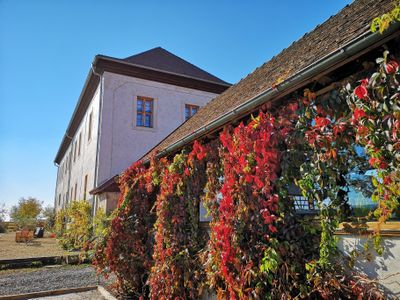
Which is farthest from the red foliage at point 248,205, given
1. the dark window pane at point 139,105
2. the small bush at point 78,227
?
the dark window pane at point 139,105

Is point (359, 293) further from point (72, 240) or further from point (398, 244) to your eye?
point (72, 240)

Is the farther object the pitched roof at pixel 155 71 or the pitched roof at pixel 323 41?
the pitched roof at pixel 155 71

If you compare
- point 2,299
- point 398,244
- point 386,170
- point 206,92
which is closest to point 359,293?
point 398,244

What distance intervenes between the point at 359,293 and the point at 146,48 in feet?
58.0

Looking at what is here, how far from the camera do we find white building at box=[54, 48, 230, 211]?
14.3 metres

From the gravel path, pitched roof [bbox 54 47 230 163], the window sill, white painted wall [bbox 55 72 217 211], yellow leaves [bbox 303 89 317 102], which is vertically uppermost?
pitched roof [bbox 54 47 230 163]

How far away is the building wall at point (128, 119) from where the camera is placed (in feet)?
47.1

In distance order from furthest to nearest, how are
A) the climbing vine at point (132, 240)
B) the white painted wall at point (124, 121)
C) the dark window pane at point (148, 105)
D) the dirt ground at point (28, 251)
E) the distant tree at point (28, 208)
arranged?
1. the distant tree at point (28, 208)
2. the dark window pane at point (148, 105)
3. the white painted wall at point (124, 121)
4. the dirt ground at point (28, 251)
5. the climbing vine at point (132, 240)

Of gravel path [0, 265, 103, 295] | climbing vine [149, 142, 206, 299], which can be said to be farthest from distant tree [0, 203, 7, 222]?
climbing vine [149, 142, 206, 299]

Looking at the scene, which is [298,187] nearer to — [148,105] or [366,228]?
[366,228]

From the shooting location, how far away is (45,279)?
7.88 m

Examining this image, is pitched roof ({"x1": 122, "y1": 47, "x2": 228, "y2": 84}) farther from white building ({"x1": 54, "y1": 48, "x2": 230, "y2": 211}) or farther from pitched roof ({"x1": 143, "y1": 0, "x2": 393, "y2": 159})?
pitched roof ({"x1": 143, "y1": 0, "x2": 393, "y2": 159})

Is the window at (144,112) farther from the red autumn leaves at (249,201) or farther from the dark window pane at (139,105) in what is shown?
the red autumn leaves at (249,201)

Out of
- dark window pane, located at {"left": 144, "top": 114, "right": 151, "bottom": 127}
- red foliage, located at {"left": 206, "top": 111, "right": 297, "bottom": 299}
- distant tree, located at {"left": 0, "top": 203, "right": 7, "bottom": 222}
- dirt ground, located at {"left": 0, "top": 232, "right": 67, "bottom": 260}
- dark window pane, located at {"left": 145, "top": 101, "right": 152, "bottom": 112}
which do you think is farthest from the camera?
distant tree, located at {"left": 0, "top": 203, "right": 7, "bottom": 222}
